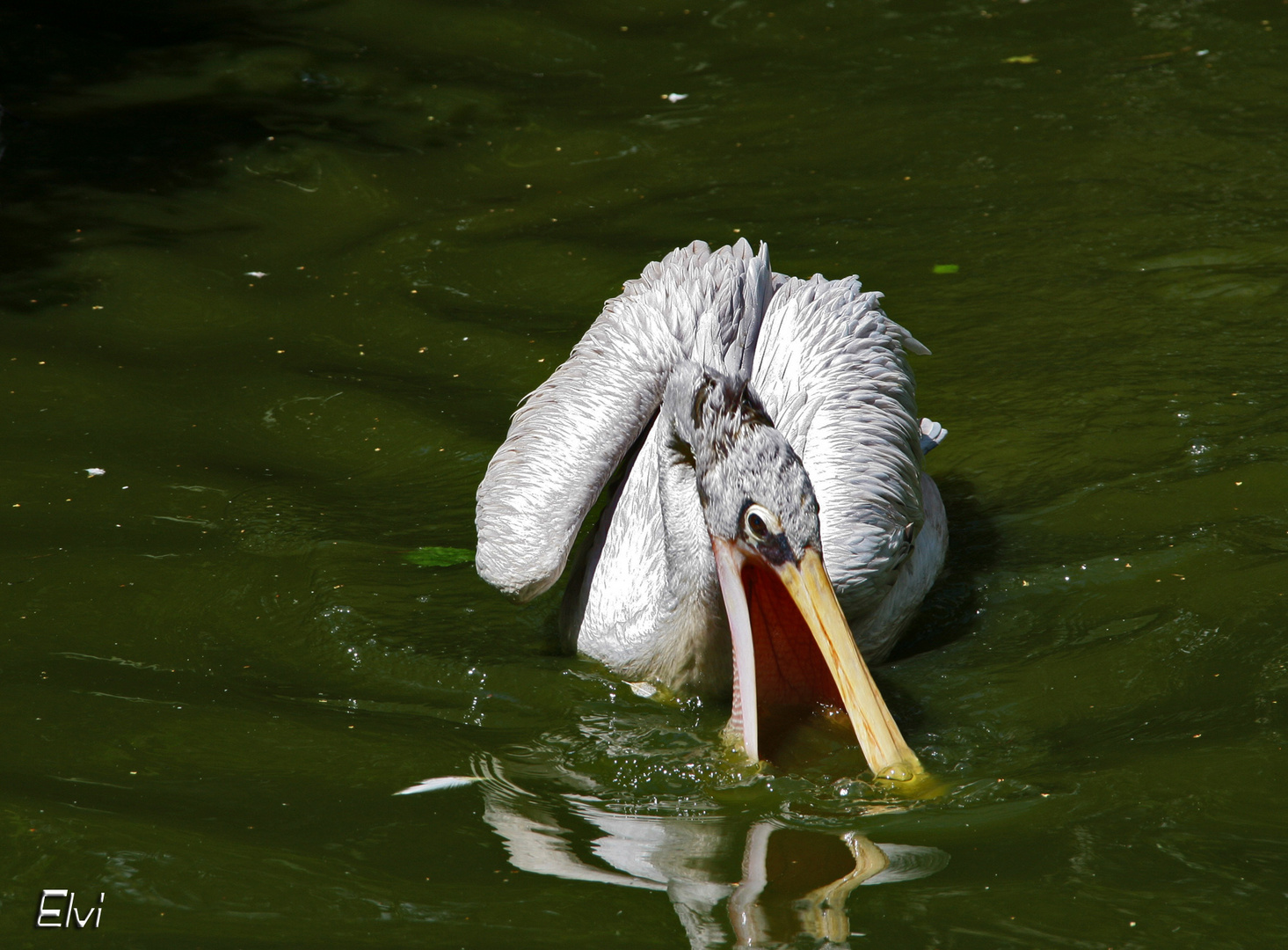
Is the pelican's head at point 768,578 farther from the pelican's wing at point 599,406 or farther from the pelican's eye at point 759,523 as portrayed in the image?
the pelican's wing at point 599,406

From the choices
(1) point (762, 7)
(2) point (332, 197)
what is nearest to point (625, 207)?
(2) point (332, 197)

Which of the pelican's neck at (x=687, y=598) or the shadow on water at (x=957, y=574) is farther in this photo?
the shadow on water at (x=957, y=574)

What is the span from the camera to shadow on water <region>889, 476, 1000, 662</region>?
4.24 meters

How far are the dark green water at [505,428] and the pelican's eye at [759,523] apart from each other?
579 mm

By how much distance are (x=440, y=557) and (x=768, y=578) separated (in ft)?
4.75

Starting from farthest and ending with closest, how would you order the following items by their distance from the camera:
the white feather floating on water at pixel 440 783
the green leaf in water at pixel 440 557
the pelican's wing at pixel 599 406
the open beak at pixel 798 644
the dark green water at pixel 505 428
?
the green leaf in water at pixel 440 557, the pelican's wing at pixel 599 406, the white feather floating on water at pixel 440 783, the open beak at pixel 798 644, the dark green water at pixel 505 428

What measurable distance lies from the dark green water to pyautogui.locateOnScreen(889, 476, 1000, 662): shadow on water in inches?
0.9

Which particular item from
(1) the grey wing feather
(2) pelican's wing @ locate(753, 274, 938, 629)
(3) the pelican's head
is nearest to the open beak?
(3) the pelican's head

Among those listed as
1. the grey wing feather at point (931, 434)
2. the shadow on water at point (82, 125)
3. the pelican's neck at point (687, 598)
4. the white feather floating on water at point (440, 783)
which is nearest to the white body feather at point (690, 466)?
the pelican's neck at point (687, 598)

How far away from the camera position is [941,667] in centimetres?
399

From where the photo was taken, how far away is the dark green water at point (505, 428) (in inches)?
118

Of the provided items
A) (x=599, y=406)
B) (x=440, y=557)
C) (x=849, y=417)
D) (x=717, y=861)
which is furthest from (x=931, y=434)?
(x=717, y=861)

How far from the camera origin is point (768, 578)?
367cm

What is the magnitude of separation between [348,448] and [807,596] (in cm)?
261
